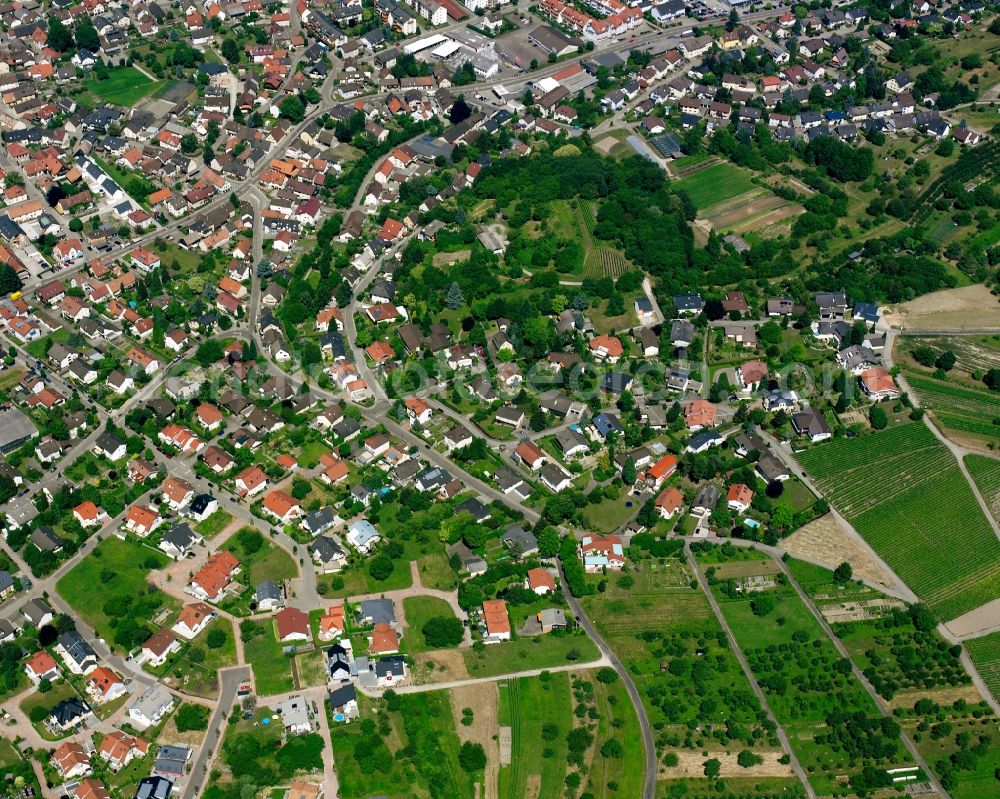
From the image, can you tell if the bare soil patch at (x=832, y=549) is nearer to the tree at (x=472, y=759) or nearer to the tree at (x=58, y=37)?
the tree at (x=472, y=759)

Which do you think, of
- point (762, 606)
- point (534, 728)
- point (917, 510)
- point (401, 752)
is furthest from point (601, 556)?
point (917, 510)

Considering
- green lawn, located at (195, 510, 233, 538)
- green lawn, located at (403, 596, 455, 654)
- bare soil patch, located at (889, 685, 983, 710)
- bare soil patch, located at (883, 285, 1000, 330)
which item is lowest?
bare soil patch, located at (889, 685, 983, 710)

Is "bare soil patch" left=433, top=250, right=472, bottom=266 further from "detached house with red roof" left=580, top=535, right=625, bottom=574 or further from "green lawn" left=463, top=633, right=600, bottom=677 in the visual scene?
"green lawn" left=463, top=633, right=600, bottom=677

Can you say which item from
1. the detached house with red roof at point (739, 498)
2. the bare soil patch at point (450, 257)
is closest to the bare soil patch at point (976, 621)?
the detached house with red roof at point (739, 498)

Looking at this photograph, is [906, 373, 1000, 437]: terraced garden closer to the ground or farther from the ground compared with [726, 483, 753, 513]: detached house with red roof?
closer to the ground

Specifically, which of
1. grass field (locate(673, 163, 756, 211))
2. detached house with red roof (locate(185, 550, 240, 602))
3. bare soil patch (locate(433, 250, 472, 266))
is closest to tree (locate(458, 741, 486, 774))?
detached house with red roof (locate(185, 550, 240, 602))

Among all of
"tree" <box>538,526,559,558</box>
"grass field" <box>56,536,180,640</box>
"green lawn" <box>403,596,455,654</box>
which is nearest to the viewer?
"green lawn" <box>403,596,455,654</box>

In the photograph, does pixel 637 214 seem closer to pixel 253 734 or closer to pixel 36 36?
pixel 253 734
